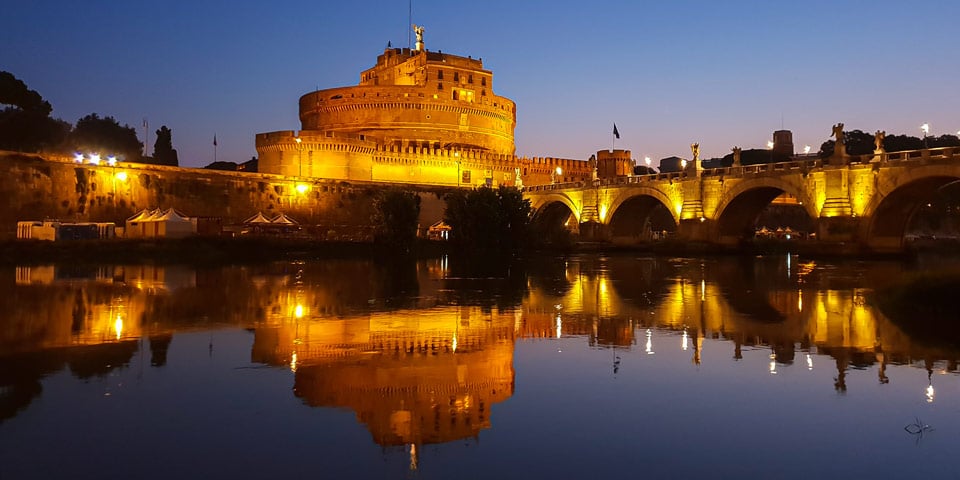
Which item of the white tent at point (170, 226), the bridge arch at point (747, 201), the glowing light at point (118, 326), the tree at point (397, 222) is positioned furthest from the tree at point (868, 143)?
the glowing light at point (118, 326)

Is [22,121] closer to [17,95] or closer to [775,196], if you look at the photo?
[17,95]

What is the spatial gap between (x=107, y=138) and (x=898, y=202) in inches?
2851

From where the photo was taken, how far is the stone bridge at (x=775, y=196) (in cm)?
3816

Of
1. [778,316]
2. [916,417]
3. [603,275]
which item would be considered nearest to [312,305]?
[778,316]

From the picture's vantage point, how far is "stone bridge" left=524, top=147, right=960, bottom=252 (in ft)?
125

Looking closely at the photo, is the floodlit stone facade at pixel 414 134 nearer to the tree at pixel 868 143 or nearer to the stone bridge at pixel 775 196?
the stone bridge at pixel 775 196

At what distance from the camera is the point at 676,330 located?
44.8 feet

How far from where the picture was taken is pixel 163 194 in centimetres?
5441

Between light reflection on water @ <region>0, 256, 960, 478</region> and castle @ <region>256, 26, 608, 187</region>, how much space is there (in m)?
55.7

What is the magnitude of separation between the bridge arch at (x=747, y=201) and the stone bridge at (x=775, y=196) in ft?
0.22

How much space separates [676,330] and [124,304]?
39.4 feet

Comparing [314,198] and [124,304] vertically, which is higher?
[314,198]

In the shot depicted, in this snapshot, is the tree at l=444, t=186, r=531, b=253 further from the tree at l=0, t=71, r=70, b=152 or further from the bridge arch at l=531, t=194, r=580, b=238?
the tree at l=0, t=71, r=70, b=152

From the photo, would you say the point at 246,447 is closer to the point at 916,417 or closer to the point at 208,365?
the point at 208,365
